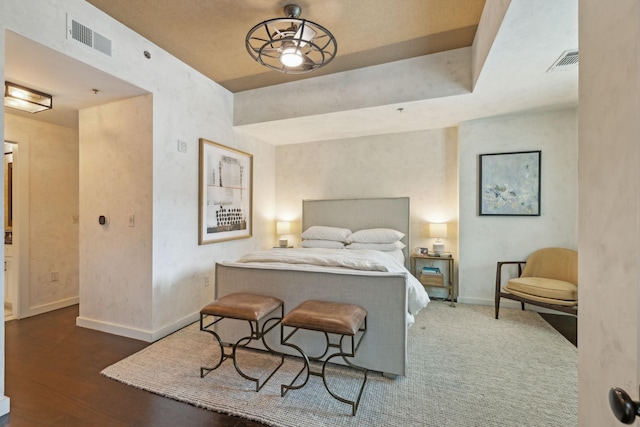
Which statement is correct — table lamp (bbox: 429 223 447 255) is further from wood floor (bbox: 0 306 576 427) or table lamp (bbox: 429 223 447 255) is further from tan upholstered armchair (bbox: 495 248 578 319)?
wood floor (bbox: 0 306 576 427)

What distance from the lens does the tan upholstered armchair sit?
260 centimetres

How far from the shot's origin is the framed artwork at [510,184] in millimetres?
3334

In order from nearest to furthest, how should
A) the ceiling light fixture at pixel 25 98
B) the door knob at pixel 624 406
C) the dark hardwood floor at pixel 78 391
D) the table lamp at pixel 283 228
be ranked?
the door knob at pixel 624 406, the dark hardwood floor at pixel 78 391, the ceiling light fixture at pixel 25 98, the table lamp at pixel 283 228

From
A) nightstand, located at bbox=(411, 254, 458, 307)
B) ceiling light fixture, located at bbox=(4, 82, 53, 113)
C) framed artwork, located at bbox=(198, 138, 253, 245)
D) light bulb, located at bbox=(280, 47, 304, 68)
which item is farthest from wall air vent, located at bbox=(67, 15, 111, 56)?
nightstand, located at bbox=(411, 254, 458, 307)

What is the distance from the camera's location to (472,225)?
360 cm

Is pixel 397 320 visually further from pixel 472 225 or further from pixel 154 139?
pixel 154 139

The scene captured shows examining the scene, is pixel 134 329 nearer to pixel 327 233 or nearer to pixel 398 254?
pixel 327 233

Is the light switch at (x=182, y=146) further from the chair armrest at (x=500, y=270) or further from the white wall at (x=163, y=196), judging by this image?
the chair armrest at (x=500, y=270)

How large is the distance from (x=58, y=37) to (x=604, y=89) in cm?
302

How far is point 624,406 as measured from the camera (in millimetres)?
488

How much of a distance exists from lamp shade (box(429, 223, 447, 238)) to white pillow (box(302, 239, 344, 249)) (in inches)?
49.3

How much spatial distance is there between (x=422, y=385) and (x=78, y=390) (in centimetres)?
238

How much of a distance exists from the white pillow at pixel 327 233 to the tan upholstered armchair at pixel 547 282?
1.95m

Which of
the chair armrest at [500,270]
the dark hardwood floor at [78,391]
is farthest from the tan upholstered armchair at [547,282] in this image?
the dark hardwood floor at [78,391]
